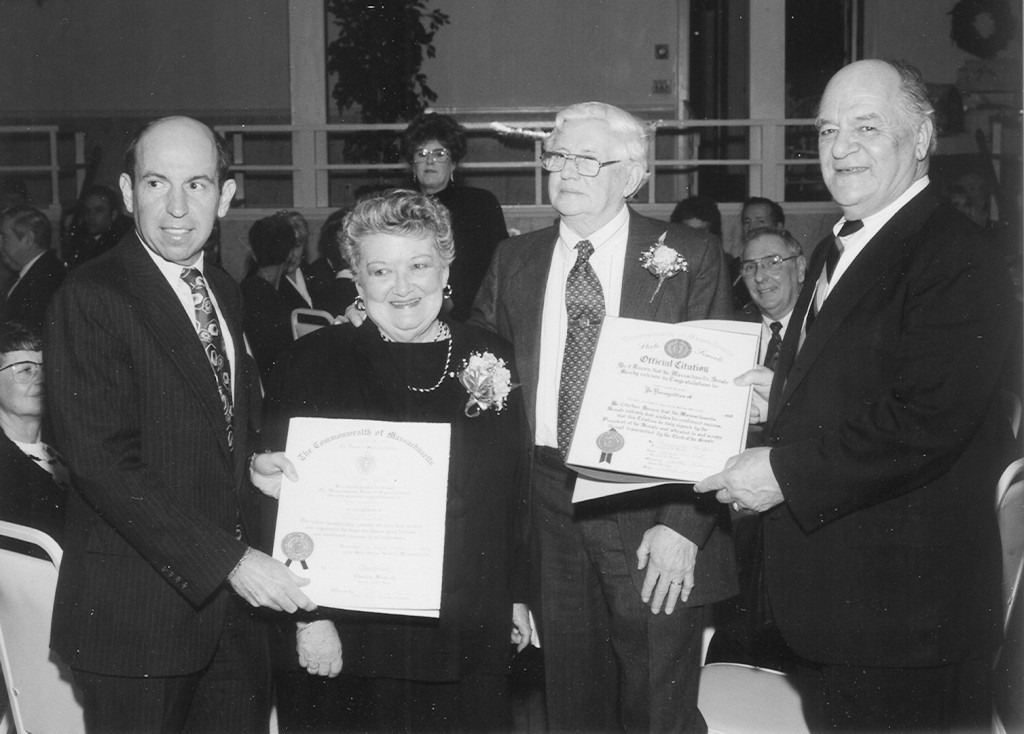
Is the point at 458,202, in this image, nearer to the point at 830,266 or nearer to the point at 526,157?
the point at 830,266

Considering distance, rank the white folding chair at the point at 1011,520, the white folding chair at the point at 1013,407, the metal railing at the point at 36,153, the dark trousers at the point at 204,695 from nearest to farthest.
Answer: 1. the dark trousers at the point at 204,695
2. the white folding chair at the point at 1011,520
3. the white folding chair at the point at 1013,407
4. the metal railing at the point at 36,153

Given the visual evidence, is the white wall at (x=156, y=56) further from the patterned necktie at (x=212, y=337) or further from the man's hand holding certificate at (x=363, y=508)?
the man's hand holding certificate at (x=363, y=508)

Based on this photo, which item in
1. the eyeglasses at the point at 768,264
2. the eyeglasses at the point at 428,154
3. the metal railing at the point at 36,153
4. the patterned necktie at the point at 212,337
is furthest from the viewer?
the metal railing at the point at 36,153

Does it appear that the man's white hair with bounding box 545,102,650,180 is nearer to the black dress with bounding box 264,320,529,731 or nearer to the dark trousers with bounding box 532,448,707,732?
the black dress with bounding box 264,320,529,731

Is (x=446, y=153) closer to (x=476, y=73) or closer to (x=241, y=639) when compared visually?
(x=241, y=639)

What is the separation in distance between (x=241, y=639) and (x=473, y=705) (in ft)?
1.88

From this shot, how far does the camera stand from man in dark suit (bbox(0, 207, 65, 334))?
5719 millimetres

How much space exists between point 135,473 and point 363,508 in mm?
478

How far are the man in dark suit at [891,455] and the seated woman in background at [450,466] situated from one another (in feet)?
1.82

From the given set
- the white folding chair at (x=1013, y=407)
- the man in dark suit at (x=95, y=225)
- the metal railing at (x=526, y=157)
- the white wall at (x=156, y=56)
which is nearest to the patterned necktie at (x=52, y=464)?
→ the white folding chair at (x=1013, y=407)

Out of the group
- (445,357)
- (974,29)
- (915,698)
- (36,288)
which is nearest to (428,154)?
(445,357)

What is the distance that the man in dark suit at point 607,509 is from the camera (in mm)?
2557

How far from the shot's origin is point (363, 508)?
2158 mm

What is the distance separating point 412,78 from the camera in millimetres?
11125
